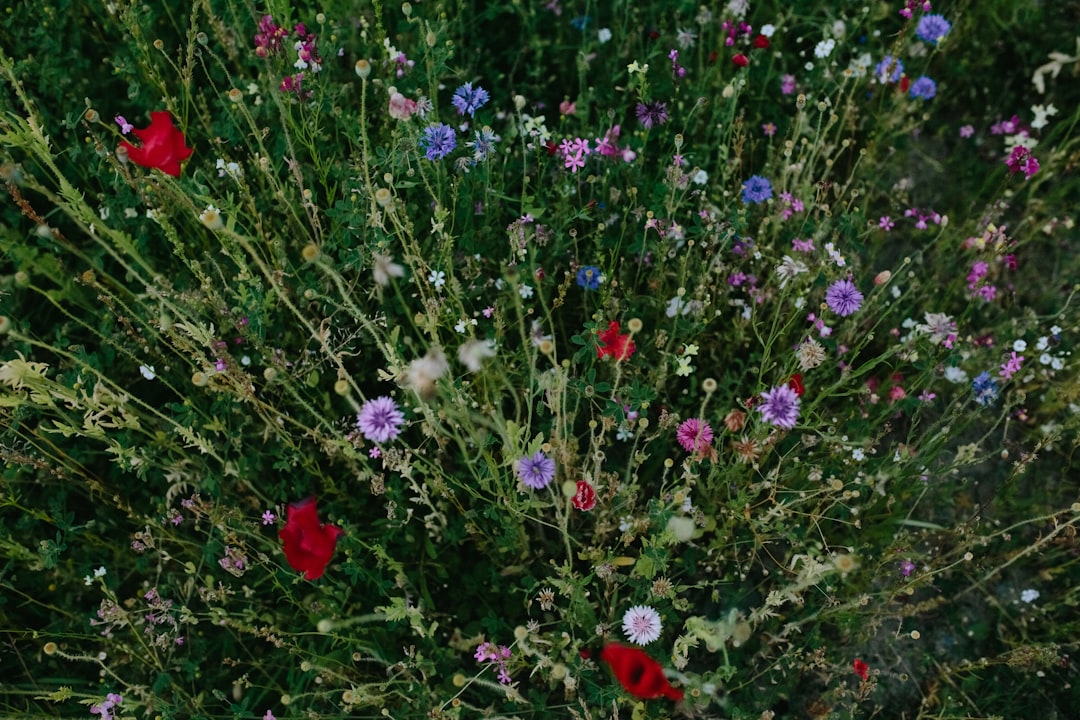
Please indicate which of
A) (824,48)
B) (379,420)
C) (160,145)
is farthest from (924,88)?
(160,145)

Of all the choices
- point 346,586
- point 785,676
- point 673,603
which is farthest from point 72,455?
point 785,676

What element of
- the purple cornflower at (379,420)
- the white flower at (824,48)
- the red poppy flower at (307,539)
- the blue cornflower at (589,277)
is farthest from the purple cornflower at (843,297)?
the red poppy flower at (307,539)

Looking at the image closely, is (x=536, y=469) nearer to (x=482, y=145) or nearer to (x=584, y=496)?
(x=584, y=496)

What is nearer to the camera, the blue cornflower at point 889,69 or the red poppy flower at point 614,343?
the red poppy flower at point 614,343

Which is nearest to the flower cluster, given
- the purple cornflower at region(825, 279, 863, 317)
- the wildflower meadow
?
the wildflower meadow

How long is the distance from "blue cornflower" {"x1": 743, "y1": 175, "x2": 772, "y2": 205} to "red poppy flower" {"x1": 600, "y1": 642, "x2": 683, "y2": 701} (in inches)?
67.9

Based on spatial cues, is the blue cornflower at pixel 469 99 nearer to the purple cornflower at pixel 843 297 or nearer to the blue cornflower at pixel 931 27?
the purple cornflower at pixel 843 297

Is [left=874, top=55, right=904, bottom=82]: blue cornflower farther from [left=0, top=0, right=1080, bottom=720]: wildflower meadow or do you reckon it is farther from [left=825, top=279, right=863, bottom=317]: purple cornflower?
[left=825, top=279, right=863, bottom=317]: purple cornflower

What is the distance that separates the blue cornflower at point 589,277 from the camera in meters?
2.78

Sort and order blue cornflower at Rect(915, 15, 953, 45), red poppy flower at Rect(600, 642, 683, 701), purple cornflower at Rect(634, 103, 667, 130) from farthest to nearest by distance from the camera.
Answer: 1. blue cornflower at Rect(915, 15, 953, 45)
2. purple cornflower at Rect(634, 103, 667, 130)
3. red poppy flower at Rect(600, 642, 683, 701)

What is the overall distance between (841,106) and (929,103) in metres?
0.66

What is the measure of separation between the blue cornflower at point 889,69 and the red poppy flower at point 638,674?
7.88 feet

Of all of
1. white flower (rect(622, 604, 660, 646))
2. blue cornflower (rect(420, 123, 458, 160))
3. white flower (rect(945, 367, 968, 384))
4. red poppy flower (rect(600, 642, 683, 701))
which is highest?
blue cornflower (rect(420, 123, 458, 160))

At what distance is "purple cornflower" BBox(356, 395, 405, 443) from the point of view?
6.71 feet
